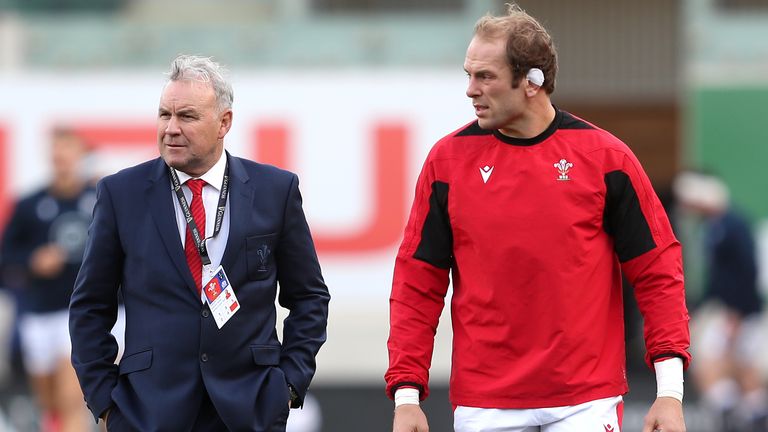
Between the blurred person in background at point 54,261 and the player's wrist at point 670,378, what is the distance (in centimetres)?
588

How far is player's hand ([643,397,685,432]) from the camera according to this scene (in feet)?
14.1

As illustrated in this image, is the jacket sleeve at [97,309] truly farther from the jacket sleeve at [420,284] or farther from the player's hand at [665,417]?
the player's hand at [665,417]

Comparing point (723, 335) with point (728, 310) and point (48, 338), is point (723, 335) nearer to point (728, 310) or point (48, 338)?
point (728, 310)

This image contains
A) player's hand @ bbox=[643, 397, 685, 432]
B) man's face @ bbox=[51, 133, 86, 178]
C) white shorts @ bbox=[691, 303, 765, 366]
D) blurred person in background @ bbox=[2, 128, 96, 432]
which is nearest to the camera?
player's hand @ bbox=[643, 397, 685, 432]

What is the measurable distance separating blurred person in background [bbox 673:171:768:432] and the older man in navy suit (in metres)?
7.48

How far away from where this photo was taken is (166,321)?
4328 mm

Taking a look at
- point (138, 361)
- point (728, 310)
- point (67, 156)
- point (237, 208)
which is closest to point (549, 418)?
point (237, 208)

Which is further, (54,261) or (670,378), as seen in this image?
(54,261)

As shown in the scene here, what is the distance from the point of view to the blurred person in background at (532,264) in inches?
175

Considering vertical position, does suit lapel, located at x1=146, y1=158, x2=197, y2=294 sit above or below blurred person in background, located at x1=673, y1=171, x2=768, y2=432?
above

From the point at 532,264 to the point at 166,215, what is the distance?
1158 millimetres

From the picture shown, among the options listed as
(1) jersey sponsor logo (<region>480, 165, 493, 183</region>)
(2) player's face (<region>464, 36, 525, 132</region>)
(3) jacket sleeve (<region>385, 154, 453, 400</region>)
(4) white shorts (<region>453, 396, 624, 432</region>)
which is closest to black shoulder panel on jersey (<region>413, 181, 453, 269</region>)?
(3) jacket sleeve (<region>385, 154, 453, 400</region>)

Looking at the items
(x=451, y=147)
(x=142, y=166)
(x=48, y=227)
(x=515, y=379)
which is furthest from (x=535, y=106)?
(x=48, y=227)

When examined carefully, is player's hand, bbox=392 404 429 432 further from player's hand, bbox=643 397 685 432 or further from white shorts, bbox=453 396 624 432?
player's hand, bbox=643 397 685 432
